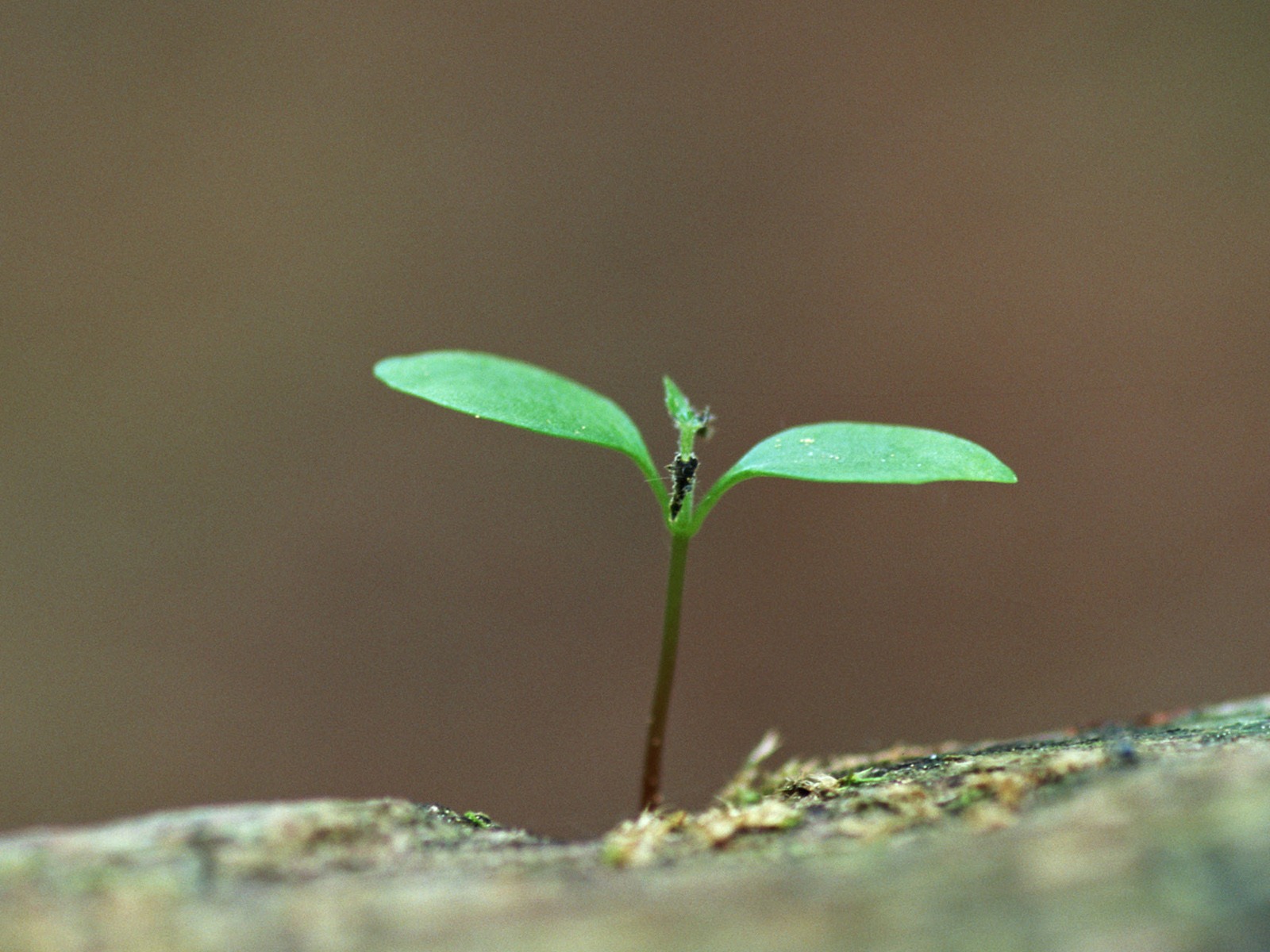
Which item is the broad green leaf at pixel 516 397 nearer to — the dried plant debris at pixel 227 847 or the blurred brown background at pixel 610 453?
the dried plant debris at pixel 227 847

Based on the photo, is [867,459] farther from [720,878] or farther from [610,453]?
[610,453]

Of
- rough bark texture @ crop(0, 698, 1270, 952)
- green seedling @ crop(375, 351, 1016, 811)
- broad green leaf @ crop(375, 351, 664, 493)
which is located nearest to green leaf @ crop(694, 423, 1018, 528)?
green seedling @ crop(375, 351, 1016, 811)

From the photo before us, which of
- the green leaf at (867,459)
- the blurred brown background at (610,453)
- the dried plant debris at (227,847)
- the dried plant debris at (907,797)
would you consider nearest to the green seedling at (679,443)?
the green leaf at (867,459)

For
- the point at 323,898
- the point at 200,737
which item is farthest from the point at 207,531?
the point at 323,898

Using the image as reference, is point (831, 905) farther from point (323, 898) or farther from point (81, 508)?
point (81, 508)

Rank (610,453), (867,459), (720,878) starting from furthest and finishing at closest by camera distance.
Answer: (610,453)
(867,459)
(720,878)

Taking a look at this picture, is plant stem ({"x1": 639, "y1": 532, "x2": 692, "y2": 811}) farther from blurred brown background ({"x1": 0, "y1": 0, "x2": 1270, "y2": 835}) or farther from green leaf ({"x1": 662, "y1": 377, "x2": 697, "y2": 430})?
blurred brown background ({"x1": 0, "y1": 0, "x2": 1270, "y2": 835})

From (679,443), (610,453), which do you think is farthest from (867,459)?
(610,453)
